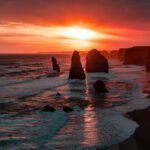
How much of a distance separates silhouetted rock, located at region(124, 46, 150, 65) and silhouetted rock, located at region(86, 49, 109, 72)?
51.3 m

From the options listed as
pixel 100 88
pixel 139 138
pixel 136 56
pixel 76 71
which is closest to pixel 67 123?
pixel 139 138

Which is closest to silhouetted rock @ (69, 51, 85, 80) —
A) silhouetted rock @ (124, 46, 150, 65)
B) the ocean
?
the ocean

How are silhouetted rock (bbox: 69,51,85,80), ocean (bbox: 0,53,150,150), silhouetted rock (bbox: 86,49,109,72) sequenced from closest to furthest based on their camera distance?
1. ocean (bbox: 0,53,150,150)
2. silhouetted rock (bbox: 69,51,85,80)
3. silhouetted rock (bbox: 86,49,109,72)

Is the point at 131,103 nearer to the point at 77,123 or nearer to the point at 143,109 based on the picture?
the point at 143,109

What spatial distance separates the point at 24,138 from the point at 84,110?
11.1 m

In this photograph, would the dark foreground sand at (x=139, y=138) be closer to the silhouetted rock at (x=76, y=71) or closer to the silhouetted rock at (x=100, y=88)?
the silhouetted rock at (x=100, y=88)

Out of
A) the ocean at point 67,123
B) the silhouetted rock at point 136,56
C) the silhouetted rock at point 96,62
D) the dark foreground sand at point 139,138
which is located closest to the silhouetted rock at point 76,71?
the silhouetted rock at point 96,62

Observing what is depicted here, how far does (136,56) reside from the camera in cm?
14425

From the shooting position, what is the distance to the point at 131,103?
33812 mm

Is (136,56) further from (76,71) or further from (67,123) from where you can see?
(67,123)

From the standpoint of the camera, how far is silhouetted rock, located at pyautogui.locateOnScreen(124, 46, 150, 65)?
460 ft

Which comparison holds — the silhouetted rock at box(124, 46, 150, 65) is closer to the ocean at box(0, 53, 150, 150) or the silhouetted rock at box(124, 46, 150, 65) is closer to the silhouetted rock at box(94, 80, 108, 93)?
the silhouetted rock at box(94, 80, 108, 93)

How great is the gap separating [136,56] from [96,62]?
56949 mm

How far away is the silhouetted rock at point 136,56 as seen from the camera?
140 m
